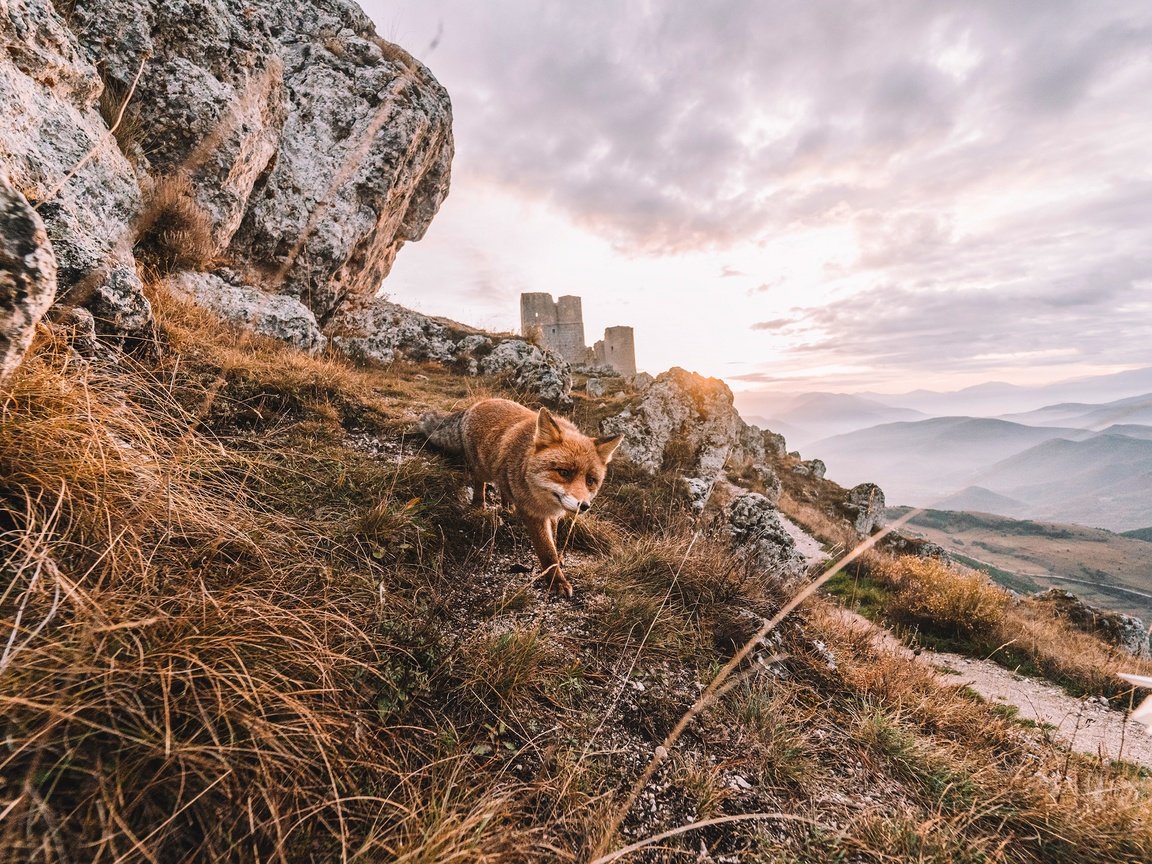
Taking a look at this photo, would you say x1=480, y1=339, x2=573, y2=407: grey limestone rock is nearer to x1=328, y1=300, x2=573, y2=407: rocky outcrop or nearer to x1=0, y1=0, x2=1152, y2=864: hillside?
x1=328, y1=300, x2=573, y2=407: rocky outcrop

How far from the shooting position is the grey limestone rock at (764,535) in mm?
7348

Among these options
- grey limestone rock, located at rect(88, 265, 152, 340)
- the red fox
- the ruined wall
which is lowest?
the red fox

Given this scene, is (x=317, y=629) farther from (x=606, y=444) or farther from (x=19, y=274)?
(x=606, y=444)

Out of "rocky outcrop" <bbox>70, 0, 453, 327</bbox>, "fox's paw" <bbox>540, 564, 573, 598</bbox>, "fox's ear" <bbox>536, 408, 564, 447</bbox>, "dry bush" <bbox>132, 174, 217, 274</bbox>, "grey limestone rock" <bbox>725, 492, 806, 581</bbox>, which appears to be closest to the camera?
"fox's paw" <bbox>540, 564, 573, 598</bbox>

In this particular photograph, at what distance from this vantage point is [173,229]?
21.3 feet

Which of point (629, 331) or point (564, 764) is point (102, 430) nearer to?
point (564, 764)

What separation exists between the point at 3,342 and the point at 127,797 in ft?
Answer: 5.18

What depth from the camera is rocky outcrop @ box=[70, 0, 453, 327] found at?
20.9ft

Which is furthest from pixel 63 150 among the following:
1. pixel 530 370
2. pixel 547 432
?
pixel 530 370

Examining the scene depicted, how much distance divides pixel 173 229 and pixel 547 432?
7.03 metres

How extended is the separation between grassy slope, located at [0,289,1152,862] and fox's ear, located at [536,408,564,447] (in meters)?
0.97

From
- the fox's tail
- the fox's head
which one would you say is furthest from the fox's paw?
the fox's tail

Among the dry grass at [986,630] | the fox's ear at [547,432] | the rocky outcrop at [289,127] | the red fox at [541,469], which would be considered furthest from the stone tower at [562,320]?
the fox's ear at [547,432]

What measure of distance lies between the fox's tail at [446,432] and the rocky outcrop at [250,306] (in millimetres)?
3035
